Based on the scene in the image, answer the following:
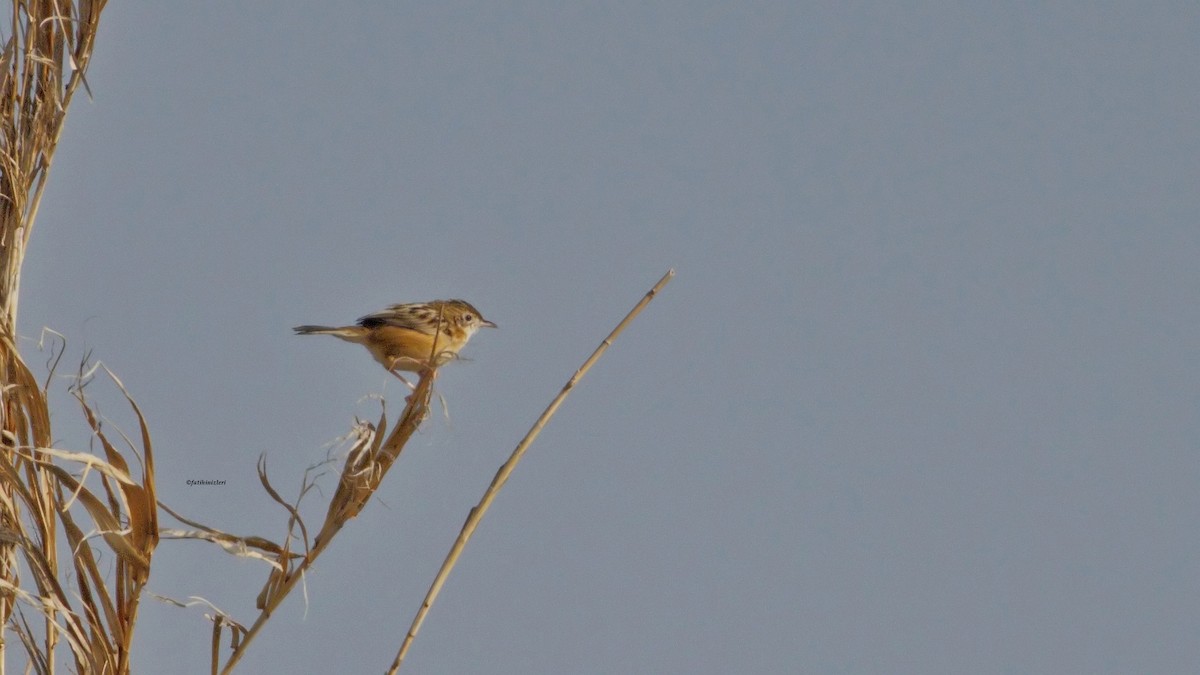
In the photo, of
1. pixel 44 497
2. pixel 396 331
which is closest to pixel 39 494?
pixel 44 497

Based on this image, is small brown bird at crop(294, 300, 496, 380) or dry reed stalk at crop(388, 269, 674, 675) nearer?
dry reed stalk at crop(388, 269, 674, 675)

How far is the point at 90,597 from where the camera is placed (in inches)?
104

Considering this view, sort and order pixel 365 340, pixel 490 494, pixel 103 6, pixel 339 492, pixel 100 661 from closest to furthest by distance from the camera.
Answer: pixel 490 494
pixel 100 661
pixel 339 492
pixel 103 6
pixel 365 340

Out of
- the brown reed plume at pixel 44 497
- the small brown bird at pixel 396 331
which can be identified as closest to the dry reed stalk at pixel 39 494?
the brown reed plume at pixel 44 497

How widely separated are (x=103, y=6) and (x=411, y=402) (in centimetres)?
111

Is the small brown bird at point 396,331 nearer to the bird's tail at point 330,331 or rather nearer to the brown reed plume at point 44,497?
the bird's tail at point 330,331

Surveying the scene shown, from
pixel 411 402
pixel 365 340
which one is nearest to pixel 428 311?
pixel 365 340

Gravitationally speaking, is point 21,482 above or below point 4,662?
above

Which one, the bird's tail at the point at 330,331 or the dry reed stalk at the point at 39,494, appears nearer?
the dry reed stalk at the point at 39,494

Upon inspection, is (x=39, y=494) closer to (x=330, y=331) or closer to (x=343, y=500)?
(x=343, y=500)

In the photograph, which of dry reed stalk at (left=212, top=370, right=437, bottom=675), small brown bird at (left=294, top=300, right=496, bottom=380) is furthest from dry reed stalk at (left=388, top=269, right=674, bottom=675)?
small brown bird at (left=294, top=300, right=496, bottom=380)

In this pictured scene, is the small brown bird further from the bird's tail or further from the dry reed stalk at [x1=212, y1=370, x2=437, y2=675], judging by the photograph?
the dry reed stalk at [x1=212, y1=370, x2=437, y2=675]

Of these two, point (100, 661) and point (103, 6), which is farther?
point (103, 6)

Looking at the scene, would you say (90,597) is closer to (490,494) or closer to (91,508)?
(91,508)
